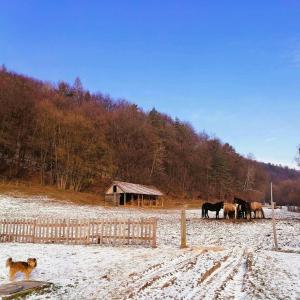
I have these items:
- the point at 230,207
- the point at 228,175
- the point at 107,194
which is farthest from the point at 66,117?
the point at 228,175

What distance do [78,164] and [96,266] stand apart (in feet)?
197

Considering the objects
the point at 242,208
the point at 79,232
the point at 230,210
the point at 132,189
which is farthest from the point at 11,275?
the point at 132,189

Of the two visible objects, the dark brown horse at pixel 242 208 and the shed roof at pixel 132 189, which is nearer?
the dark brown horse at pixel 242 208

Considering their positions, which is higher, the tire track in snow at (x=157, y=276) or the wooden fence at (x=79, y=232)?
the wooden fence at (x=79, y=232)

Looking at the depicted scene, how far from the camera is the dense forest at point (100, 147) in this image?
227ft

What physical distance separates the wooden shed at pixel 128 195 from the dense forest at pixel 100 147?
35.2 ft

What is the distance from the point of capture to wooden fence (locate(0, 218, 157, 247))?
18188 millimetres

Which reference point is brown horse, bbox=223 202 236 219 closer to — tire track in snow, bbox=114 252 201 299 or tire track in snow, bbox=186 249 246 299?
tire track in snow, bbox=114 252 201 299

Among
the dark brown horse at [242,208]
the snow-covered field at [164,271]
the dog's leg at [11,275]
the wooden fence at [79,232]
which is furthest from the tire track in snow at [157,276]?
the dark brown horse at [242,208]

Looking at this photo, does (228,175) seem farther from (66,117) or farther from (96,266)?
(96,266)

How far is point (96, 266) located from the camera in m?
12.5

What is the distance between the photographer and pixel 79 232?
1995 centimetres

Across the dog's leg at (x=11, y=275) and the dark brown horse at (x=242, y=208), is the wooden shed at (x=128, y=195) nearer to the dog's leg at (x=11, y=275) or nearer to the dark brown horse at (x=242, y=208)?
the dark brown horse at (x=242, y=208)

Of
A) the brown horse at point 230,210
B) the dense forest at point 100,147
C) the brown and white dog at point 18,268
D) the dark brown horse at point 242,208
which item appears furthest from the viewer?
the dense forest at point 100,147
